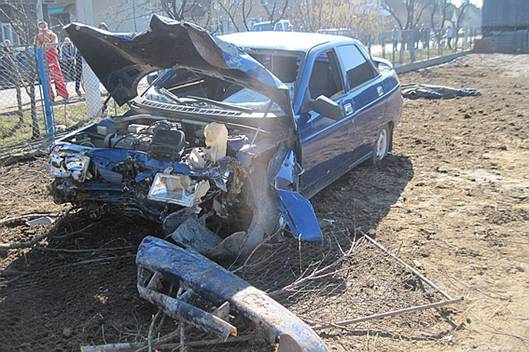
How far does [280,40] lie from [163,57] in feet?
4.94

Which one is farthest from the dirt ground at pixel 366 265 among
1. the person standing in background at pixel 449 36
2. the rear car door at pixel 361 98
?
the person standing in background at pixel 449 36

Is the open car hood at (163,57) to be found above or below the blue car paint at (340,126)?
above

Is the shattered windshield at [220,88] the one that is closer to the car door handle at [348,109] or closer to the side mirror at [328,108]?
the side mirror at [328,108]

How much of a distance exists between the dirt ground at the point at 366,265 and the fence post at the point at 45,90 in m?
1.27

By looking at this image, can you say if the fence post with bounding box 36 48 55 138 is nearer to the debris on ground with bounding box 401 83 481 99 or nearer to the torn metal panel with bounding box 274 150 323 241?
the torn metal panel with bounding box 274 150 323 241

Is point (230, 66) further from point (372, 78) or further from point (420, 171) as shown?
point (420, 171)

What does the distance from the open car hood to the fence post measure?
12.1 feet

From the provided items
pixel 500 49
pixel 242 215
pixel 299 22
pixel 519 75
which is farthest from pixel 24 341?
pixel 500 49

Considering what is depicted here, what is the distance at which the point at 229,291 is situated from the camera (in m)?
3.29

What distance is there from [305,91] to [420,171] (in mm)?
2729

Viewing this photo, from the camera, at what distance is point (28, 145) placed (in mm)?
8180

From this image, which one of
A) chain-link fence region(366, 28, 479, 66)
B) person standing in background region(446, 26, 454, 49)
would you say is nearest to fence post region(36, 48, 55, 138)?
chain-link fence region(366, 28, 479, 66)

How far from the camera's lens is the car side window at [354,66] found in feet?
19.7

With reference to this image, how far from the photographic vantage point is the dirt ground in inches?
137
